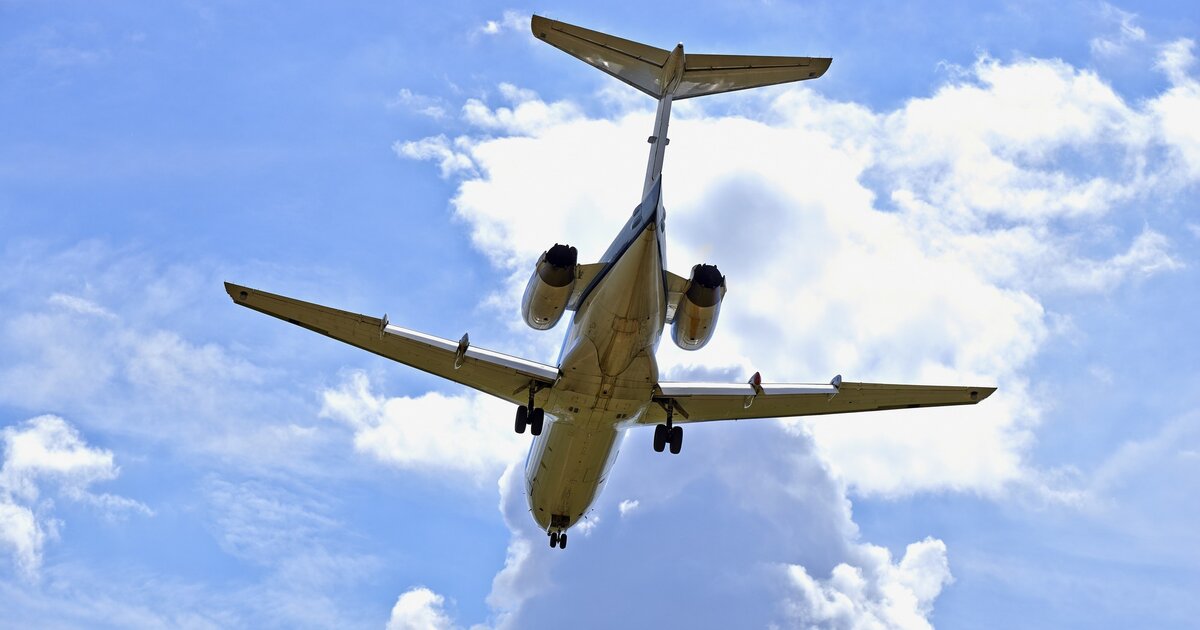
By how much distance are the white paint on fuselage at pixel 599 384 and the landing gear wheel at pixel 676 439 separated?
2.97ft

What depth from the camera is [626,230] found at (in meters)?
21.8

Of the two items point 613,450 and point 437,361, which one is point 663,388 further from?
point 437,361

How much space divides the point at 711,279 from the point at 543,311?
3416 millimetres

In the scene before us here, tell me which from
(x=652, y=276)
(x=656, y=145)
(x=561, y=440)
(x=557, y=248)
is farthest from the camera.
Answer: (x=561, y=440)

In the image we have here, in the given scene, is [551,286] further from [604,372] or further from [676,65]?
[676,65]

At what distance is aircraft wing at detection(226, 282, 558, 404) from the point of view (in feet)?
76.9

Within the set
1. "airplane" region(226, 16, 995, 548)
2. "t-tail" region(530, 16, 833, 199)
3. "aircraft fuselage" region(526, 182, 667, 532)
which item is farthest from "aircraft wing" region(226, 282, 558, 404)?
"t-tail" region(530, 16, 833, 199)

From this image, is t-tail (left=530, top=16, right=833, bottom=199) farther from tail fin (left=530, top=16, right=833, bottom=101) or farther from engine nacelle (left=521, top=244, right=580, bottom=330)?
engine nacelle (left=521, top=244, right=580, bottom=330)

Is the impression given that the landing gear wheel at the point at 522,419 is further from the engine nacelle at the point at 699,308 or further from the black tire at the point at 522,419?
the engine nacelle at the point at 699,308

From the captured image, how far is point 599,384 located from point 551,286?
238cm

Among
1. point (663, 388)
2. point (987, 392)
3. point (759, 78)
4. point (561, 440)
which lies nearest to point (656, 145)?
point (759, 78)

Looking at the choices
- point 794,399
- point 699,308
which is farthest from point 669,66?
point 794,399

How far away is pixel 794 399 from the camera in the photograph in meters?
26.3

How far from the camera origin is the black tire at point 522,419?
24.7 m
